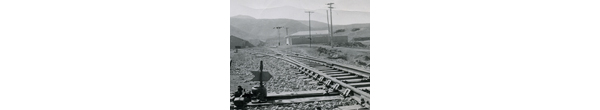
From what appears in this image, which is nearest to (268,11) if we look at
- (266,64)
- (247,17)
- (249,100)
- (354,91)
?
(247,17)

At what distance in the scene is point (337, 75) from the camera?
132 inches

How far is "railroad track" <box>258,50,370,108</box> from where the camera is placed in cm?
323

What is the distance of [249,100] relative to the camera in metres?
3.09

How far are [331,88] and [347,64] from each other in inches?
9.6

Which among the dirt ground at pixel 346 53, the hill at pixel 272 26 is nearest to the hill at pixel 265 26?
the hill at pixel 272 26

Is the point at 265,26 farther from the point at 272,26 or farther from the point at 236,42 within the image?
the point at 236,42

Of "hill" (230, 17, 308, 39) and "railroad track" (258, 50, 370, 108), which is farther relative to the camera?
"railroad track" (258, 50, 370, 108)

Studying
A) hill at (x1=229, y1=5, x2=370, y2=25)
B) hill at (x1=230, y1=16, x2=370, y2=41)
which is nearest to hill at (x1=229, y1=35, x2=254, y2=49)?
hill at (x1=230, y1=16, x2=370, y2=41)

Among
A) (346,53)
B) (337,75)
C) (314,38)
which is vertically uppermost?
(314,38)

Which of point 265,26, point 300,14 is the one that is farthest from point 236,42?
point 300,14

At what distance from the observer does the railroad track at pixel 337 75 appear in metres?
3.23

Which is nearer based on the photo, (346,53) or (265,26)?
(265,26)

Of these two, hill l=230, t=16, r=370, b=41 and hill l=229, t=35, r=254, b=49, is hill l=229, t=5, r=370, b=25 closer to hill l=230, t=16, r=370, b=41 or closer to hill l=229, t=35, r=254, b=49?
hill l=230, t=16, r=370, b=41

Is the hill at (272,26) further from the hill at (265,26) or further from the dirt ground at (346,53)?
the dirt ground at (346,53)
